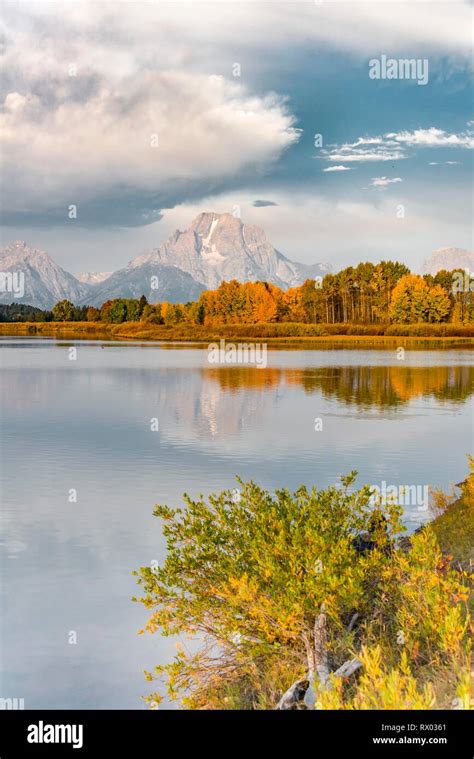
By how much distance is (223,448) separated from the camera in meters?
27.3

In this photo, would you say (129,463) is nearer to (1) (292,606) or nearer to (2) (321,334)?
(1) (292,606)

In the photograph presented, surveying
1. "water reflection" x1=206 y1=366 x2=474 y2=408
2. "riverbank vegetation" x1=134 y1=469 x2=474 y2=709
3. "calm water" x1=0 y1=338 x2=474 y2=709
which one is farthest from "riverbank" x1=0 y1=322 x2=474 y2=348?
"riverbank vegetation" x1=134 y1=469 x2=474 y2=709

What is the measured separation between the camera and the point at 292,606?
27.1ft

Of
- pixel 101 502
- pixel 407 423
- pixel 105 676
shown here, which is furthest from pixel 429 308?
pixel 105 676

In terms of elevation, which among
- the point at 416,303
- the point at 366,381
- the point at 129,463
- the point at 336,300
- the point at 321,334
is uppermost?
the point at 336,300

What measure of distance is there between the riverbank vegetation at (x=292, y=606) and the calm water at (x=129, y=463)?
1.54 metres

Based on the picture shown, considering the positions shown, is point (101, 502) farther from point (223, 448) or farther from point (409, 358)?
point (409, 358)

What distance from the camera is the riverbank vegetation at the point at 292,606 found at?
799 cm

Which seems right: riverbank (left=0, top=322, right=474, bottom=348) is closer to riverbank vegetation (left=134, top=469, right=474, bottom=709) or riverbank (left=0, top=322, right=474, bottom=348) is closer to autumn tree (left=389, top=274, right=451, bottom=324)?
autumn tree (left=389, top=274, right=451, bottom=324)

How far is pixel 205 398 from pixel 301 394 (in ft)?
18.8

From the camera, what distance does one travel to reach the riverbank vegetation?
7.99m

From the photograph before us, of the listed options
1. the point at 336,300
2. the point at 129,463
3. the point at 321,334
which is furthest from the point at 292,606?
the point at 336,300

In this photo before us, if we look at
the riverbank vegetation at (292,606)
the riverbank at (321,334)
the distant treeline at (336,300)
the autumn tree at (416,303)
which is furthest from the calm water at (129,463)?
the distant treeline at (336,300)

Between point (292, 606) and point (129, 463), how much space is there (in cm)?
1689
